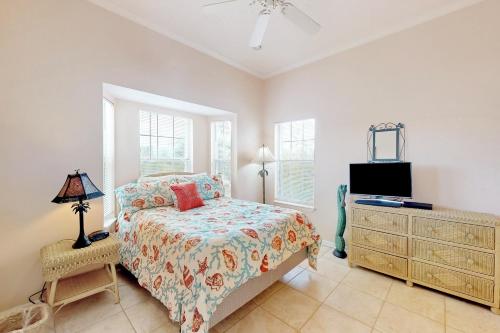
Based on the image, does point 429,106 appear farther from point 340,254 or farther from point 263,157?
point 263,157

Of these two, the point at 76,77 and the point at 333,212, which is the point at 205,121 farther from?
the point at 333,212

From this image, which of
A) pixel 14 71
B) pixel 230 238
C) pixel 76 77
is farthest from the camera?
pixel 76 77

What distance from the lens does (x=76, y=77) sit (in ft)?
6.83

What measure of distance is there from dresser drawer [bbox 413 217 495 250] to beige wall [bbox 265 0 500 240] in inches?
16.3

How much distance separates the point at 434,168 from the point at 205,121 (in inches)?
133

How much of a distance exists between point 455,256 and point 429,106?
5.17 ft

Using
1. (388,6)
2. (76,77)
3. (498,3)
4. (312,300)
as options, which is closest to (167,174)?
(76,77)

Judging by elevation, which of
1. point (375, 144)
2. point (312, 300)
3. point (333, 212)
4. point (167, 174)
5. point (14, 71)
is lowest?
point (312, 300)

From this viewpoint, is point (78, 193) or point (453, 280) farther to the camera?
point (453, 280)

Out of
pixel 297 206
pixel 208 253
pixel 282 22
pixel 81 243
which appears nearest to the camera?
pixel 208 253

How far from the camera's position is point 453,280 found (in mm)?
1937

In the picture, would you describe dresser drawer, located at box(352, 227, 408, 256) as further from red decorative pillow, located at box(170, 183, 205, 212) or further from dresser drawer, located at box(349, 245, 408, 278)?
red decorative pillow, located at box(170, 183, 205, 212)

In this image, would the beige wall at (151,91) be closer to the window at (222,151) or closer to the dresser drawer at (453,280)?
the dresser drawer at (453,280)

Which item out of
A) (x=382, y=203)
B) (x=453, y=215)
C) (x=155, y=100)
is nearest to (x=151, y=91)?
(x=155, y=100)
